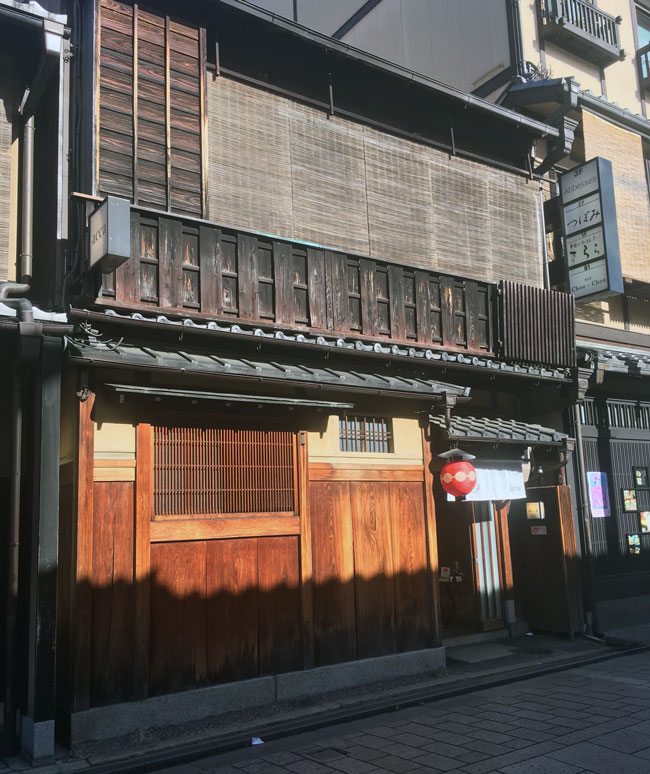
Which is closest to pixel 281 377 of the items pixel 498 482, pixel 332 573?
pixel 332 573

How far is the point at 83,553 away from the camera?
9328 millimetres

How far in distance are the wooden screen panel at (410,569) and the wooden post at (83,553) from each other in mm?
5298

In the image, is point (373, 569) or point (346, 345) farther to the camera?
point (346, 345)

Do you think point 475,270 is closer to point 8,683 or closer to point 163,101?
point 163,101

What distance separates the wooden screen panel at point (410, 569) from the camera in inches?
488

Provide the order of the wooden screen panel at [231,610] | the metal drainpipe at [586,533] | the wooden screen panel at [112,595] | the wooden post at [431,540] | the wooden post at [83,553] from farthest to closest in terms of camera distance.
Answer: the metal drainpipe at [586,533], the wooden post at [431,540], the wooden screen panel at [231,610], the wooden screen panel at [112,595], the wooden post at [83,553]

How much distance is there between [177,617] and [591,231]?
1243 cm

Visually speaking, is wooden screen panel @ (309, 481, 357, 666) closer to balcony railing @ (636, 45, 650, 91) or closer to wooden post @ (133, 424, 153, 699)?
wooden post @ (133, 424, 153, 699)

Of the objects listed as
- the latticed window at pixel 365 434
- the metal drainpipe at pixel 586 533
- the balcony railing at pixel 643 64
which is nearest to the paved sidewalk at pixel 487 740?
the metal drainpipe at pixel 586 533

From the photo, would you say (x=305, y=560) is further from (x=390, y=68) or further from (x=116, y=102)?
(x=390, y=68)

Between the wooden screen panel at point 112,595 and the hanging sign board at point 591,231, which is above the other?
the hanging sign board at point 591,231

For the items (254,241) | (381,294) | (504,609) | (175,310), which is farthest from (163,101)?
(504,609)

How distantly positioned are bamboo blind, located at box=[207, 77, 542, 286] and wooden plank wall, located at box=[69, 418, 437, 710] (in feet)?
14.3

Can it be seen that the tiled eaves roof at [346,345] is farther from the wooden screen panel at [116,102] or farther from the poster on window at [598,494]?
the poster on window at [598,494]
